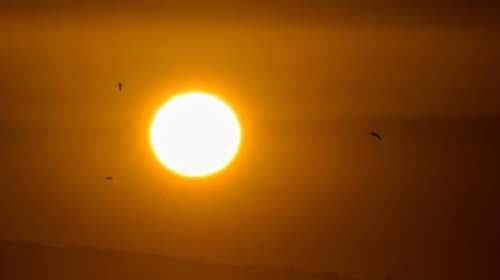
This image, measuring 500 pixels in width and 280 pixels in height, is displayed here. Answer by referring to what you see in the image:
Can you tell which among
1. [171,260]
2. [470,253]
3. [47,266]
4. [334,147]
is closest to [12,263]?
[47,266]

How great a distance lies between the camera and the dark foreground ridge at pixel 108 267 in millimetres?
2197

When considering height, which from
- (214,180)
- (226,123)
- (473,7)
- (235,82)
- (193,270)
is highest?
(473,7)

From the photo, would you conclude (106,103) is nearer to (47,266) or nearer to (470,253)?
(47,266)

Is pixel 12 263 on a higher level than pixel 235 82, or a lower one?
lower

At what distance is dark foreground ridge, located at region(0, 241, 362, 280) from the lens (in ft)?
7.21

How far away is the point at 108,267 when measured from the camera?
2.21m

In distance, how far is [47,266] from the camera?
2.22 metres

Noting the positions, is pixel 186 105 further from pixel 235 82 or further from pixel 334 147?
pixel 334 147

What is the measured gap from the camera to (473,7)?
1866mm

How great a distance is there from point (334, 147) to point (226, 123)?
502 mm

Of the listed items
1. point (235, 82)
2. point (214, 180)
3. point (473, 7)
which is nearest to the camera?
point (473, 7)

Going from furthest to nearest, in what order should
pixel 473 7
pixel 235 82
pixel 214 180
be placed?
pixel 214 180, pixel 235 82, pixel 473 7

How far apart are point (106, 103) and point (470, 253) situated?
183 centimetres

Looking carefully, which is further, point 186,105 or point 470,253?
point 470,253
